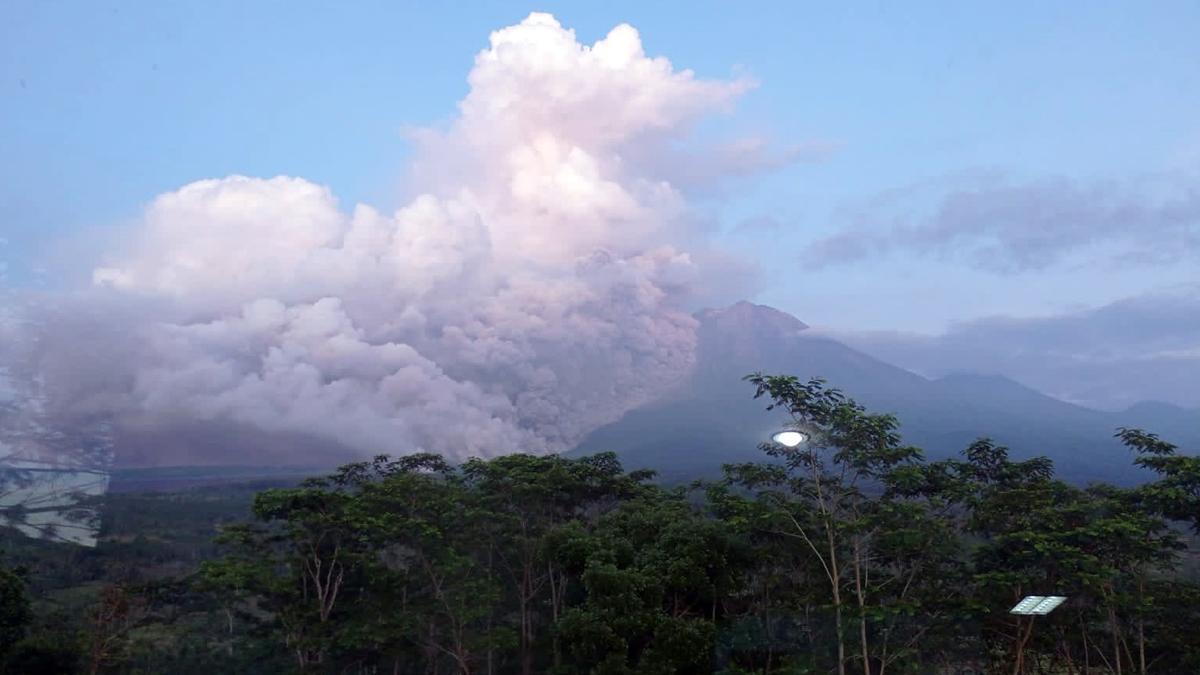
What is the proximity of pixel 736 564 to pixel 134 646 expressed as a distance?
46.9 ft

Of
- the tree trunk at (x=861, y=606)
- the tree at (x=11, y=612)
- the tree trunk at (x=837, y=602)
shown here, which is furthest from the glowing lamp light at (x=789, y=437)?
the tree at (x=11, y=612)

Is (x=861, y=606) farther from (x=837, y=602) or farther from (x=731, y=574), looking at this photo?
(x=731, y=574)

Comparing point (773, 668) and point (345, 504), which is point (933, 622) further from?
point (345, 504)

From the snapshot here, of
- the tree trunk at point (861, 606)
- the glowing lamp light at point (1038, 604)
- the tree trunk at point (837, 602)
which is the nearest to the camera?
the glowing lamp light at point (1038, 604)

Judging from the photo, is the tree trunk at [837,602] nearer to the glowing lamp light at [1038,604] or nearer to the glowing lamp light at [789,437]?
the glowing lamp light at [1038,604]

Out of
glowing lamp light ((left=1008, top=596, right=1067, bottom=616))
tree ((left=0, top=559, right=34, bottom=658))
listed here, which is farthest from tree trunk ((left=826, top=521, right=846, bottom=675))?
tree ((left=0, top=559, right=34, bottom=658))

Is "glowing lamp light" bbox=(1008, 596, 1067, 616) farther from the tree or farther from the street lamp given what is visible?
the tree

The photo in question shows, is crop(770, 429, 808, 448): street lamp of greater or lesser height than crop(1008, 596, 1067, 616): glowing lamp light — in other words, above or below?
above

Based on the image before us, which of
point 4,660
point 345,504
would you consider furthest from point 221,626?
point 345,504

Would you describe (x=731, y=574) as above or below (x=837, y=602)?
above

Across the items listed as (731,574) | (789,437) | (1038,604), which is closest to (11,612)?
(731,574)

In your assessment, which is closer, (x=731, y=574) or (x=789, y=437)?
(x=789, y=437)

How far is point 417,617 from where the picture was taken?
15461 millimetres

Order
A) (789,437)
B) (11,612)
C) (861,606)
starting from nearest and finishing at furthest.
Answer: (789,437), (861,606), (11,612)
